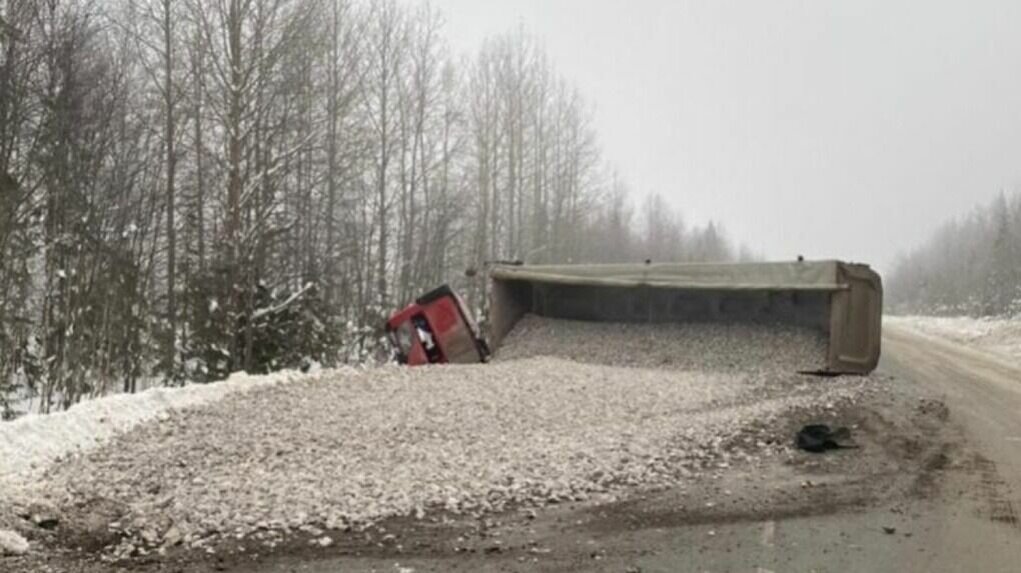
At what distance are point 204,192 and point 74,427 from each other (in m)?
13.0

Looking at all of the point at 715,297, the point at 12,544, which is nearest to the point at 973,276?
the point at 715,297

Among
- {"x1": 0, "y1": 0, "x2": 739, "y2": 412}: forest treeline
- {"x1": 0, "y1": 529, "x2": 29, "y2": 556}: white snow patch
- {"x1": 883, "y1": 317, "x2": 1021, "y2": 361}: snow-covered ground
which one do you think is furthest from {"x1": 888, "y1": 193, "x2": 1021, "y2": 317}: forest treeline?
{"x1": 0, "y1": 529, "x2": 29, "y2": 556}: white snow patch

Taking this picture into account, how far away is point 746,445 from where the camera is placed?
26.2 ft

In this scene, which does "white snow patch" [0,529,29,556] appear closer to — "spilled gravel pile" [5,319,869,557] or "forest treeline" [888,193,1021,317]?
"spilled gravel pile" [5,319,869,557]

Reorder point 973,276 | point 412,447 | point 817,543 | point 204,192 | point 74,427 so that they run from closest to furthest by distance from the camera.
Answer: point 817,543 → point 412,447 → point 74,427 → point 204,192 → point 973,276

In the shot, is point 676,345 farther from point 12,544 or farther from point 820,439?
point 12,544

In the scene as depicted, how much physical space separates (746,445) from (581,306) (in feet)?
25.1

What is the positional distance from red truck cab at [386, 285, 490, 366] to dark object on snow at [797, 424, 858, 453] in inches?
286

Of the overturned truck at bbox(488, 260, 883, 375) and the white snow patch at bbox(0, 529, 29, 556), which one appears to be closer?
the white snow patch at bbox(0, 529, 29, 556)

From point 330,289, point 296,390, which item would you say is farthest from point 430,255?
point 296,390

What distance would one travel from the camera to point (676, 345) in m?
13.9

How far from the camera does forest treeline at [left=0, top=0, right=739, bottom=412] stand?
45.3 ft

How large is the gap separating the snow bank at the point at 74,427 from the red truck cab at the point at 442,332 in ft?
15.9

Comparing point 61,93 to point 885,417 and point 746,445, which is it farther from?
point 885,417
